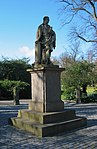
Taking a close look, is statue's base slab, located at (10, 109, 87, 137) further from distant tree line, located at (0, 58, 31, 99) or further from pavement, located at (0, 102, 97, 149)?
distant tree line, located at (0, 58, 31, 99)

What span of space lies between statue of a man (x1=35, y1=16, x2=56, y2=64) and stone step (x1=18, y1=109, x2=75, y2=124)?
226cm

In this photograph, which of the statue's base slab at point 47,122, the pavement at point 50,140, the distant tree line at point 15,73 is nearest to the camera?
the pavement at point 50,140

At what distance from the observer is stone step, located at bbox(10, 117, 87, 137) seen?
28.6 ft

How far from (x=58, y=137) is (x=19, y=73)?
2922 centimetres

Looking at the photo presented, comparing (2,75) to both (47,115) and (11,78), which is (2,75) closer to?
(11,78)

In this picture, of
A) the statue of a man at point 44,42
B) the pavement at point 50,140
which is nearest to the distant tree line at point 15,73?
the statue of a man at point 44,42

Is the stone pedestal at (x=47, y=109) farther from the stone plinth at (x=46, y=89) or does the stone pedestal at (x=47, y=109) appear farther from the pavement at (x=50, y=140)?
the pavement at (x=50, y=140)

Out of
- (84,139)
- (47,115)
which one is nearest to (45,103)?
(47,115)

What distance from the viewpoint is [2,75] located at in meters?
36.7

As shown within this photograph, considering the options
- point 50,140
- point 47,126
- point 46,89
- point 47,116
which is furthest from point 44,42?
point 50,140

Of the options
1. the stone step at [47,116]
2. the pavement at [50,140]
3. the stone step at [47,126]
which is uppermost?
the stone step at [47,116]

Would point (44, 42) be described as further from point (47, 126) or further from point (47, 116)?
point (47, 126)

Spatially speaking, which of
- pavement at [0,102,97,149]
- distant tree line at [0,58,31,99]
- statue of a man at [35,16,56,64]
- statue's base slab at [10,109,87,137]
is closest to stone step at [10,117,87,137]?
statue's base slab at [10,109,87,137]

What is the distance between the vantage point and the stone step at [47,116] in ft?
30.9
